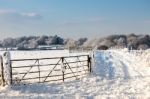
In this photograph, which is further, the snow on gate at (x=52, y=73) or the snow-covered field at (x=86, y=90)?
the snow on gate at (x=52, y=73)

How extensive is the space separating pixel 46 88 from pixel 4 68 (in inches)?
98.2

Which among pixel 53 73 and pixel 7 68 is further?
pixel 53 73

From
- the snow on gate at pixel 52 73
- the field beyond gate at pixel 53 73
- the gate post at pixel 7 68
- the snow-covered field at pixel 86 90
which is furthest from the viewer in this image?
the field beyond gate at pixel 53 73

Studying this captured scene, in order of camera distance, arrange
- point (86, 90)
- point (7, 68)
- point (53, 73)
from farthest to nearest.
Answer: point (53, 73) → point (7, 68) → point (86, 90)

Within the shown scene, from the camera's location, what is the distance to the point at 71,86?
850 inches

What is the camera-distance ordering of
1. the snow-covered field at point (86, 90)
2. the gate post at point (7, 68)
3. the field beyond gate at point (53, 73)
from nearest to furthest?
the snow-covered field at point (86, 90) → the gate post at point (7, 68) → the field beyond gate at point (53, 73)

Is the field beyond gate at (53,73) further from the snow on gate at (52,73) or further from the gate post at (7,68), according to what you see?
the gate post at (7,68)

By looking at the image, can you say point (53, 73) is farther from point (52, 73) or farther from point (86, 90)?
point (86, 90)

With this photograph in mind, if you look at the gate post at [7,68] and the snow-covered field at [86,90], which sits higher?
the gate post at [7,68]

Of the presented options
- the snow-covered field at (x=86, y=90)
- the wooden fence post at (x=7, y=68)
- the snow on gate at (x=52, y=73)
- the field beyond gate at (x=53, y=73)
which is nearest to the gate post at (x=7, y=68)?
the wooden fence post at (x=7, y=68)

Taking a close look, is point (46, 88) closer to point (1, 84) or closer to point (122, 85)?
point (1, 84)

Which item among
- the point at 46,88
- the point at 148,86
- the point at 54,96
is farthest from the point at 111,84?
the point at 54,96

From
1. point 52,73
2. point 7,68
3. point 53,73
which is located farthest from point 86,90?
point 52,73

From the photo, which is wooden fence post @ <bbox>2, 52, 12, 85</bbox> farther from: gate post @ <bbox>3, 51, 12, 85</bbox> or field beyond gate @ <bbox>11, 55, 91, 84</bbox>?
field beyond gate @ <bbox>11, 55, 91, 84</bbox>
